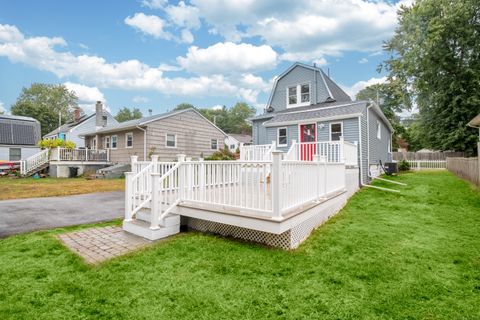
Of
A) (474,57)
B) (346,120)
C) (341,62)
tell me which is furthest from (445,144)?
(346,120)

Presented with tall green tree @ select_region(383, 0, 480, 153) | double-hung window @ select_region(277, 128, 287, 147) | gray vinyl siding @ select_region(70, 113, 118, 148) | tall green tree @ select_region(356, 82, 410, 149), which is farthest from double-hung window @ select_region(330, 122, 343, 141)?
gray vinyl siding @ select_region(70, 113, 118, 148)

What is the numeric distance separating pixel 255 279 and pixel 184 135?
59.9 ft

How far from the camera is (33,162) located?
1861 centimetres

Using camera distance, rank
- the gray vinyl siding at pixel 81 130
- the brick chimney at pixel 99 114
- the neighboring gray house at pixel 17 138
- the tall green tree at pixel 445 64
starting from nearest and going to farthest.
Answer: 1. the tall green tree at pixel 445 64
2. the neighboring gray house at pixel 17 138
3. the brick chimney at pixel 99 114
4. the gray vinyl siding at pixel 81 130

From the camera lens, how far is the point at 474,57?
63.5 feet

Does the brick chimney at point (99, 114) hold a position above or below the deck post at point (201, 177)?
above

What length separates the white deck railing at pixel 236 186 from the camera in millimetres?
3857

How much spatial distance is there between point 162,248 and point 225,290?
161 centimetres

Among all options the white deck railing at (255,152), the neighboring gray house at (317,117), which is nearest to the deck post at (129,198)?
the white deck railing at (255,152)

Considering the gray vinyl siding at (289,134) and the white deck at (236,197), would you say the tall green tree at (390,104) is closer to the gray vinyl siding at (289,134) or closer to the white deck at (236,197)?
the gray vinyl siding at (289,134)

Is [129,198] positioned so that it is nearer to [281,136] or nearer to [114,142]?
[281,136]

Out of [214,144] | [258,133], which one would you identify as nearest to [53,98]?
[214,144]

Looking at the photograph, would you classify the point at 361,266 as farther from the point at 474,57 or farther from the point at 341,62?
the point at 474,57

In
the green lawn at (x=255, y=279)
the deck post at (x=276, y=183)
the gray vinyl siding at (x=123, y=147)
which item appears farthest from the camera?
the gray vinyl siding at (x=123, y=147)
